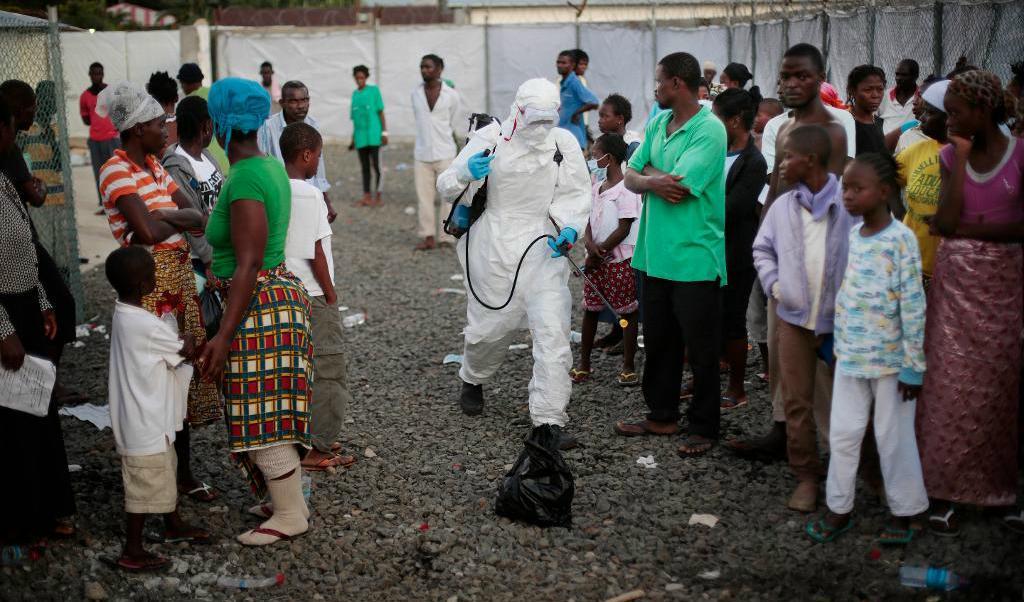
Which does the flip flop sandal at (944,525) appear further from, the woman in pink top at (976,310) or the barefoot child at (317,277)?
the barefoot child at (317,277)

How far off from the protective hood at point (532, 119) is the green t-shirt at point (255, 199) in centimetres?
173

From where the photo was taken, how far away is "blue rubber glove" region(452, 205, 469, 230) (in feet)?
19.7

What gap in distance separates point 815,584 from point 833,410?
2.45ft

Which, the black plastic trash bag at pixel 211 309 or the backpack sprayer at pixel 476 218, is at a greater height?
the backpack sprayer at pixel 476 218

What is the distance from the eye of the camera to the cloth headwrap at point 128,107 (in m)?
4.73

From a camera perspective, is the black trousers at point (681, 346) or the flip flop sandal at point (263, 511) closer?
the flip flop sandal at point (263, 511)

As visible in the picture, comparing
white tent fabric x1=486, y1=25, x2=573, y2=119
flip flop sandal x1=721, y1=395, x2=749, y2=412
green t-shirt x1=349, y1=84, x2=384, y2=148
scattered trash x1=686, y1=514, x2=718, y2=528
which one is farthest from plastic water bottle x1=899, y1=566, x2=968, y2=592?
white tent fabric x1=486, y1=25, x2=573, y2=119

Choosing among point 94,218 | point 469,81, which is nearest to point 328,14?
point 469,81

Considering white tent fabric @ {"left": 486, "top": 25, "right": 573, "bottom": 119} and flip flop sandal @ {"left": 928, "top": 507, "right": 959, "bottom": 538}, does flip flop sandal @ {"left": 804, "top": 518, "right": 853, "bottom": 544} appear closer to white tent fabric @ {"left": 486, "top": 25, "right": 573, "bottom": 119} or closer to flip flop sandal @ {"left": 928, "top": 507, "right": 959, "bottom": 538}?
flip flop sandal @ {"left": 928, "top": 507, "right": 959, "bottom": 538}

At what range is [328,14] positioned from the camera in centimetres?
2588

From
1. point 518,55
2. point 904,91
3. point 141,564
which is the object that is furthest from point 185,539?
point 518,55

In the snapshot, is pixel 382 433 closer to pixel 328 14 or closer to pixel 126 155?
pixel 126 155

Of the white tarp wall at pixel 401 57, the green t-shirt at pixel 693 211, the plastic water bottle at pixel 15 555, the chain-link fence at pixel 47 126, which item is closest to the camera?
the plastic water bottle at pixel 15 555

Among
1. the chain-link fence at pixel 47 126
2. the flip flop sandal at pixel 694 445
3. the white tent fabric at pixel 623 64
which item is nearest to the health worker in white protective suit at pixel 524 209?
the flip flop sandal at pixel 694 445
